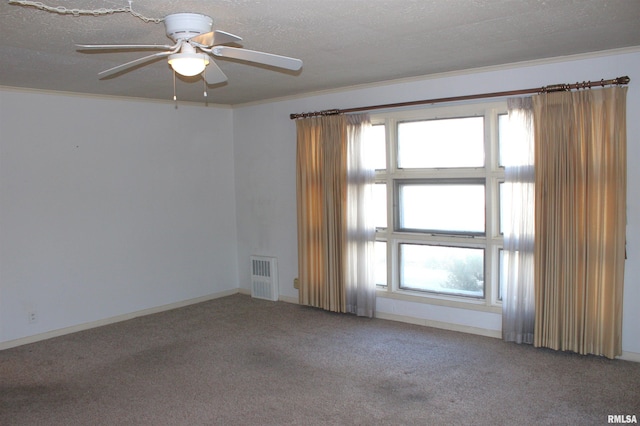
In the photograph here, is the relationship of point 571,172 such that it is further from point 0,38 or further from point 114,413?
point 0,38

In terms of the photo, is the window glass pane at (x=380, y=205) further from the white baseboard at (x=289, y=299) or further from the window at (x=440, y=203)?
the white baseboard at (x=289, y=299)

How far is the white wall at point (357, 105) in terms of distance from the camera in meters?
3.95

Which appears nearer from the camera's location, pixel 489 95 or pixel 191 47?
pixel 191 47

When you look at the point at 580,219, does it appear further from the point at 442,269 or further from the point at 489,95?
the point at 442,269

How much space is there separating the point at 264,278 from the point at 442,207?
2.47 metres

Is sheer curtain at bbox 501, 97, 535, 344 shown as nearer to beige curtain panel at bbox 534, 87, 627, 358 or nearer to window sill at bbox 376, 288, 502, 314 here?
beige curtain panel at bbox 534, 87, 627, 358

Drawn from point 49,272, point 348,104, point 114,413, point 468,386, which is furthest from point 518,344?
point 49,272

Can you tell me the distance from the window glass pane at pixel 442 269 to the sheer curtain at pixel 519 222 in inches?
15.7

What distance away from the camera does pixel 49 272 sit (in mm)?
5004

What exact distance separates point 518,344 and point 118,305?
160 inches

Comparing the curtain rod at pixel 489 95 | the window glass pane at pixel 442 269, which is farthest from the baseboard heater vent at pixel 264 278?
the curtain rod at pixel 489 95

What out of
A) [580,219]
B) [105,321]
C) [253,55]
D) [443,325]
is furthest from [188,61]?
[105,321]

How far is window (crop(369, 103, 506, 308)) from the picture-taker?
4.68m

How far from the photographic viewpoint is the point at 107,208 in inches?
214
